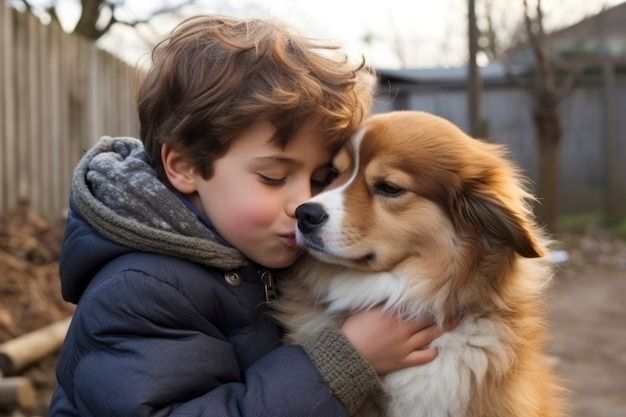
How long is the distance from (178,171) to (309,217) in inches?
16.5

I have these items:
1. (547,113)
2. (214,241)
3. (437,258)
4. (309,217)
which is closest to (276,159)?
(309,217)

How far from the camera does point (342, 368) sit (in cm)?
207

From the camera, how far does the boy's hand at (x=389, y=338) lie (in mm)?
2182

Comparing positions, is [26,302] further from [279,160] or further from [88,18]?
[88,18]

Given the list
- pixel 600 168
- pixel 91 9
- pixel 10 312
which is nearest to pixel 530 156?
pixel 600 168

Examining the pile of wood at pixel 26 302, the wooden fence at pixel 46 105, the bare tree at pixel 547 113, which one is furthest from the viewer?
the bare tree at pixel 547 113

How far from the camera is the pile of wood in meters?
4.11

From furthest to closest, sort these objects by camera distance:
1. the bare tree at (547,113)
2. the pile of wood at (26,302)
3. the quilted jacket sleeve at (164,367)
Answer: the bare tree at (547,113) < the pile of wood at (26,302) < the quilted jacket sleeve at (164,367)

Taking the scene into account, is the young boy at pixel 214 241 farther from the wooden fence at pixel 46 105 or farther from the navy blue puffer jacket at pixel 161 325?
the wooden fence at pixel 46 105

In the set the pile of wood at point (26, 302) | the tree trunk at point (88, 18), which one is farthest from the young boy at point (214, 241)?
the tree trunk at point (88, 18)

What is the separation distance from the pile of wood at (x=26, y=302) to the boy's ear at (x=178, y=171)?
209cm

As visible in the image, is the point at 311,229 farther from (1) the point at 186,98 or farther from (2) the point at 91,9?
(2) the point at 91,9

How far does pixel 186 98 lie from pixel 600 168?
37.2 ft

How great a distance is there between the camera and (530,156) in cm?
1259
